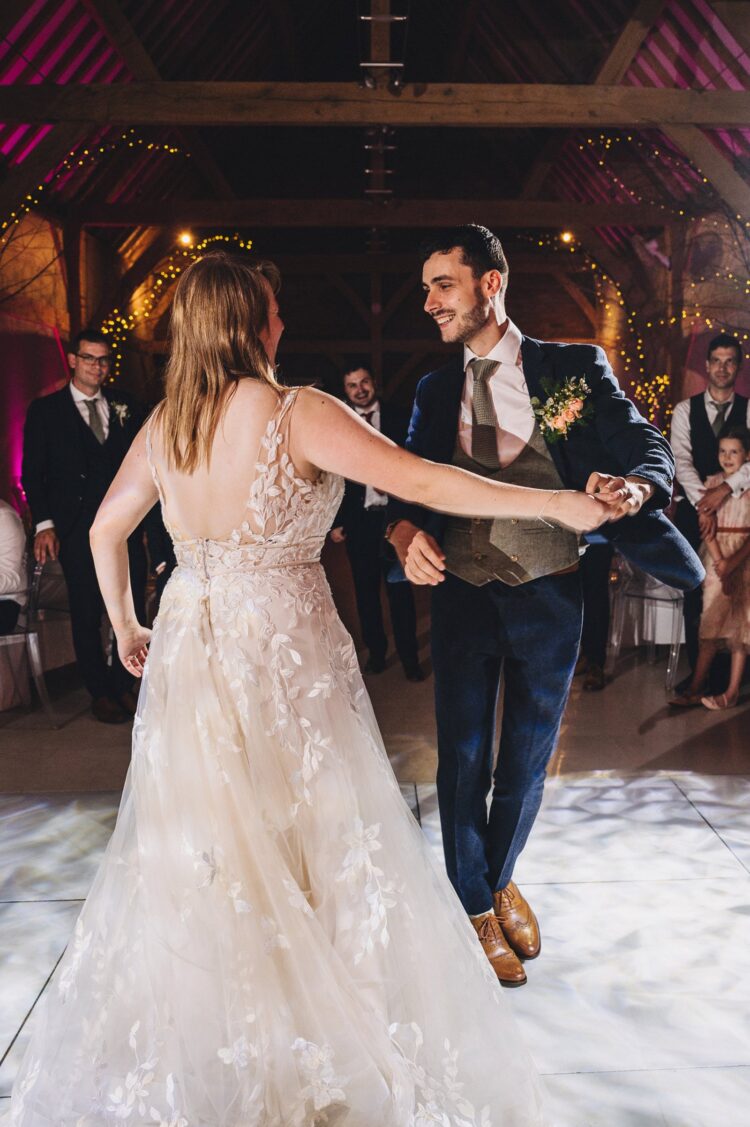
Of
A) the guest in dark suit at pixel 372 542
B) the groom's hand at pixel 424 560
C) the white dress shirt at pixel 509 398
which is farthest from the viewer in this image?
the guest in dark suit at pixel 372 542

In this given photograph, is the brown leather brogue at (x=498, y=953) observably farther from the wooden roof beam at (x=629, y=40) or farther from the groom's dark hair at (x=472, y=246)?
the wooden roof beam at (x=629, y=40)

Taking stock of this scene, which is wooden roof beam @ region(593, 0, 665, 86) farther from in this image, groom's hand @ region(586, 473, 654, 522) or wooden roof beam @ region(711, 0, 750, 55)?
groom's hand @ region(586, 473, 654, 522)

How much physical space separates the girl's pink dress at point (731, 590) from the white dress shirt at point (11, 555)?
10.7ft

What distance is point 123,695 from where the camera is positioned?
4906 mm

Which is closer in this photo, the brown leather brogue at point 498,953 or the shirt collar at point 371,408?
the brown leather brogue at point 498,953

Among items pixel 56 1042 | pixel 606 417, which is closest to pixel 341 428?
pixel 606 417

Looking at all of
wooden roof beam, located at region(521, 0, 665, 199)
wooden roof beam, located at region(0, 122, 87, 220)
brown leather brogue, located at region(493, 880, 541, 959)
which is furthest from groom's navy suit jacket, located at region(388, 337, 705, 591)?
wooden roof beam, located at region(521, 0, 665, 199)

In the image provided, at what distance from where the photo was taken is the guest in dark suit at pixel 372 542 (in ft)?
17.6

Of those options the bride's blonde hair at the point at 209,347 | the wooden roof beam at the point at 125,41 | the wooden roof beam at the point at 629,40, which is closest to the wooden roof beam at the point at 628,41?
the wooden roof beam at the point at 629,40

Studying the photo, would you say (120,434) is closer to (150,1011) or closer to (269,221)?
(150,1011)

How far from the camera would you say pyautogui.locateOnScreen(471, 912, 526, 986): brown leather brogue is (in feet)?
7.55

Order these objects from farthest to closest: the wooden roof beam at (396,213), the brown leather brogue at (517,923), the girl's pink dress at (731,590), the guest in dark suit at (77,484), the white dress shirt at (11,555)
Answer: the wooden roof beam at (396,213)
the girl's pink dress at (731,590)
the guest in dark suit at (77,484)
the white dress shirt at (11,555)
the brown leather brogue at (517,923)

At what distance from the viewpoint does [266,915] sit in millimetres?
1788

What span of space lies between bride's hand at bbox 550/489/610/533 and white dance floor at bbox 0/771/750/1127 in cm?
100
